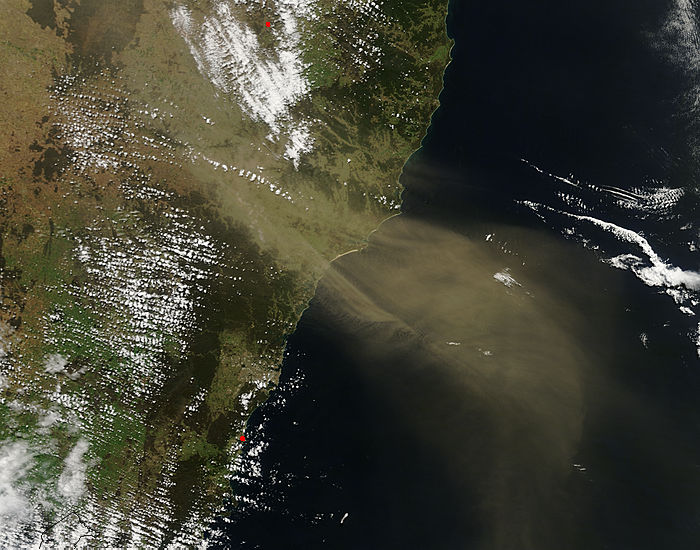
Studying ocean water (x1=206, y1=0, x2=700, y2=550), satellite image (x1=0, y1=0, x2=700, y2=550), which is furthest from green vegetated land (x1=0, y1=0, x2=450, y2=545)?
ocean water (x1=206, y1=0, x2=700, y2=550)

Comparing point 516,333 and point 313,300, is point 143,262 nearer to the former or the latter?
point 313,300

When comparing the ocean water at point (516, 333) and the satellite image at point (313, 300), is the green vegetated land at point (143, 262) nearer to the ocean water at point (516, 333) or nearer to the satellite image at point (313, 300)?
the satellite image at point (313, 300)

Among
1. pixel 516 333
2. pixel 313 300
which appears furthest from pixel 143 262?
pixel 516 333

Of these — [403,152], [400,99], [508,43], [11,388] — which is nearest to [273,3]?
[400,99]

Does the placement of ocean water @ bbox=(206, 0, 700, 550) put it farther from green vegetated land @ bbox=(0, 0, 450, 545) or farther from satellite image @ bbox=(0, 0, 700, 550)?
green vegetated land @ bbox=(0, 0, 450, 545)

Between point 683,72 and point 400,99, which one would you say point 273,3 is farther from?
point 683,72
